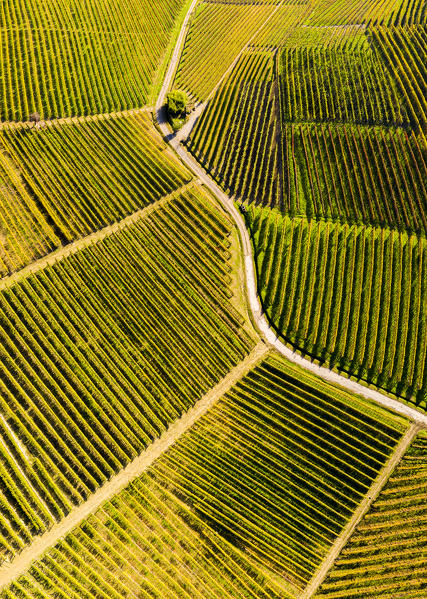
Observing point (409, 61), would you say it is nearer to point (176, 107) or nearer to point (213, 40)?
point (213, 40)

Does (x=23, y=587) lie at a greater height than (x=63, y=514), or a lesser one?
lesser

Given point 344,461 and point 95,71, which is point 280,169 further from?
point 344,461

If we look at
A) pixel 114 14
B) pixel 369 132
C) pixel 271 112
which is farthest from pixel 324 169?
pixel 114 14

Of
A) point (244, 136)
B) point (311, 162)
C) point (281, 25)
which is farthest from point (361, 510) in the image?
point (281, 25)

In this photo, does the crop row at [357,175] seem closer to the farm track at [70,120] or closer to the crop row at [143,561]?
the farm track at [70,120]

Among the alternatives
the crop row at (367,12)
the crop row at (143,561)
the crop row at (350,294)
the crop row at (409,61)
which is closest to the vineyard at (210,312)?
the crop row at (143,561)
